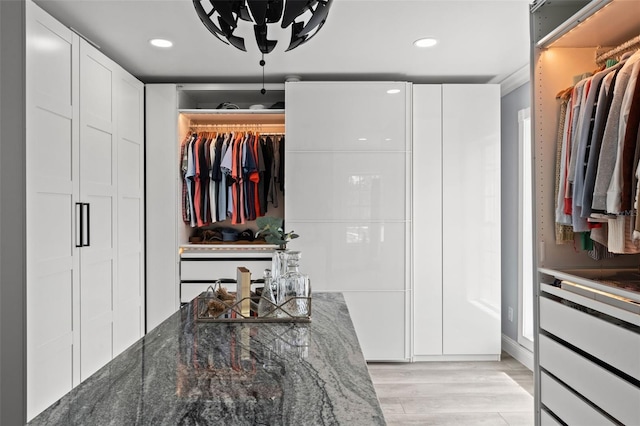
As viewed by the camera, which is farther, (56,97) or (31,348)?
(56,97)

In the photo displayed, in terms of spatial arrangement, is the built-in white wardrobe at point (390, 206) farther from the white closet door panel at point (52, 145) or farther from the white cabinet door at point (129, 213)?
the white closet door panel at point (52, 145)

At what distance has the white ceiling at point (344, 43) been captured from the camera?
8.95 feet

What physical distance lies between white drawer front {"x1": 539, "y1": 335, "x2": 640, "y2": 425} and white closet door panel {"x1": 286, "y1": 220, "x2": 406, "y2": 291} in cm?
171

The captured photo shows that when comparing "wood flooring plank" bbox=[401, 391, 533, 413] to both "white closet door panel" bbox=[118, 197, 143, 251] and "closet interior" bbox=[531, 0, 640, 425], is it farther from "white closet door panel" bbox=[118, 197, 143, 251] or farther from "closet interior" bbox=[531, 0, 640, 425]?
"white closet door panel" bbox=[118, 197, 143, 251]

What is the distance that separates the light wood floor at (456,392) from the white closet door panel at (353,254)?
0.72 meters

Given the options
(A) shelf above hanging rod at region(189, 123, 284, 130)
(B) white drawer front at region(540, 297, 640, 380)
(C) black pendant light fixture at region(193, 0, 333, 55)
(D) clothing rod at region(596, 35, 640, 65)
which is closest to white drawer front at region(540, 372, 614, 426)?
(B) white drawer front at region(540, 297, 640, 380)

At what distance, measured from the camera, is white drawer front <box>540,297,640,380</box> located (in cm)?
170

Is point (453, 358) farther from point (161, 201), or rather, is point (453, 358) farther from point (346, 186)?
point (161, 201)

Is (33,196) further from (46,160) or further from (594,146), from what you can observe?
(594,146)

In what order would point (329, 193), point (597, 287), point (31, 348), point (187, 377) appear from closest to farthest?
point (187, 377) → point (597, 287) → point (31, 348) → point (329, 193)

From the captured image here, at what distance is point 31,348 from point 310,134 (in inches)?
97.6

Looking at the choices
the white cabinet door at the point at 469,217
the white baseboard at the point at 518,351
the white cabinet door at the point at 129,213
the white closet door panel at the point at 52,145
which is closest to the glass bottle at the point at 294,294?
the white closet door panel at the point at 52,145

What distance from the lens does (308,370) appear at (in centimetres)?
120

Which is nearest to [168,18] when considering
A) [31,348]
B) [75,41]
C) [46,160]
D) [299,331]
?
[75,41]
